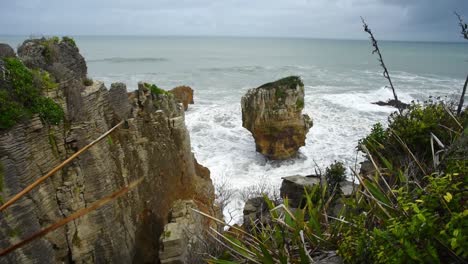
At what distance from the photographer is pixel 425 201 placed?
2.84 m

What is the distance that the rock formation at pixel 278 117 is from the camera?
2484cm

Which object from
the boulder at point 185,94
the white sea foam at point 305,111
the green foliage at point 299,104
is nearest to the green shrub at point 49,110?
the white sea foam at point 305,111

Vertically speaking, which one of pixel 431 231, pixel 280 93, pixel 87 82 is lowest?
pixel 280 93

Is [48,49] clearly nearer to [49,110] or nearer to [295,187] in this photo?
[49,110]

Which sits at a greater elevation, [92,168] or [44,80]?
[44,80]

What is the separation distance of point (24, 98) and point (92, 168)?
2.44 metres

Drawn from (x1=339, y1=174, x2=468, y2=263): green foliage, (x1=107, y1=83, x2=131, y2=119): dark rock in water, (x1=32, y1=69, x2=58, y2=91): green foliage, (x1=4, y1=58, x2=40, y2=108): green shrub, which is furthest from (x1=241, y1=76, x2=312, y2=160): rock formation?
(x1=339, y1=174, x2=468, y2=263): green foliage

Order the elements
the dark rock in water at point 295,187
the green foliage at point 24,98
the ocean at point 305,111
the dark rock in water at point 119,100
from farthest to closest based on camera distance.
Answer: the ocean at point 305,111, the dark rock in water at point 295,187, the dark rock in water at point 119,100, the green foliage at point 24,98

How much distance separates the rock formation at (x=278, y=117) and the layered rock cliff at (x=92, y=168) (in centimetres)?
1279

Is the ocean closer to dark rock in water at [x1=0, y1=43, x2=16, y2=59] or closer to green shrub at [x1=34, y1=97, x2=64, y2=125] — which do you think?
green shrub at [x1=34, y1=97, x2=64, y2=125]

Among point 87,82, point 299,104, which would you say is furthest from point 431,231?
point 299,104

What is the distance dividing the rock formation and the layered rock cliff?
42.0 ft

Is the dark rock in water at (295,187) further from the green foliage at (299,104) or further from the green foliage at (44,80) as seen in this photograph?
the green foliage at (299,104)

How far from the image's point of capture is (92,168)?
8945 millimetres
